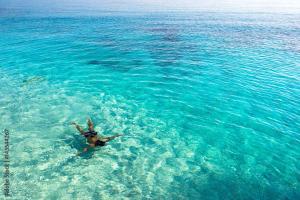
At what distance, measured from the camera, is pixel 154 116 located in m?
24.8

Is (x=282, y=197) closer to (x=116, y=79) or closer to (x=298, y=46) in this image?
(x=116, y=79)

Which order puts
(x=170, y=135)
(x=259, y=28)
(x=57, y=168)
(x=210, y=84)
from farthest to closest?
1. (x=259, y=28)
2. (x=210, y=84)
3. (x=170, y=135)
4. (x=57, y=168)

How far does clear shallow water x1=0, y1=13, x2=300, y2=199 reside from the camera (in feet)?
55.8

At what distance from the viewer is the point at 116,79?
32875mm

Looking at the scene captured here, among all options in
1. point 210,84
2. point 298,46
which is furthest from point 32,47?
point 298,46

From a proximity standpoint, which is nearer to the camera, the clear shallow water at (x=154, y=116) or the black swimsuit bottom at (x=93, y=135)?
the clear shallow water at (x=154, y=116)

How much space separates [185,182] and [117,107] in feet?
38.4

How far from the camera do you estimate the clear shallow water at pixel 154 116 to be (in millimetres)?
17000

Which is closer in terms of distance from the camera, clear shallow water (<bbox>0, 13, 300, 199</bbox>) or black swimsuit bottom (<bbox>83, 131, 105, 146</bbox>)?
Result: clear shallow water (<bbox>0, 13, 300, 199</bbox>)

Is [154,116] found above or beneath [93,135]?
beneath

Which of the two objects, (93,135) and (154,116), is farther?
(154,116)

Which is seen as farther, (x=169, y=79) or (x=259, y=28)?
(x=259, y=28)

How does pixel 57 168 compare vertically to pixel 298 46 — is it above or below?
below

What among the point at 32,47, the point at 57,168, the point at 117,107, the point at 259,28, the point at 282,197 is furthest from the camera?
the point at 259,28
